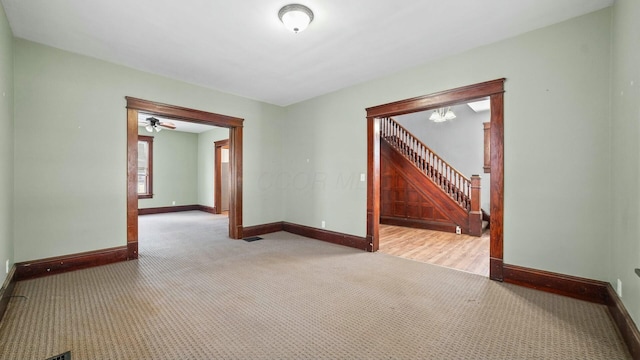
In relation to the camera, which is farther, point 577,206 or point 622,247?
point 577,206

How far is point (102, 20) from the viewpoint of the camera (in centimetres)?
262

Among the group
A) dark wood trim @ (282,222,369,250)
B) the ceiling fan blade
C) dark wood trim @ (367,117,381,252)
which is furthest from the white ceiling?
the ceiling fan blade

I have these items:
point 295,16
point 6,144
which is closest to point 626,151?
point 295,16

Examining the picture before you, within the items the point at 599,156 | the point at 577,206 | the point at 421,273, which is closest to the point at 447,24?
the point at 599,156

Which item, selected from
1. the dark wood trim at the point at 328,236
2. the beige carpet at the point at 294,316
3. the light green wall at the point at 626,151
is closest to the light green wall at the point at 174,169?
the dark wood trim at the point at 328,236

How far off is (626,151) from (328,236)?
373cm

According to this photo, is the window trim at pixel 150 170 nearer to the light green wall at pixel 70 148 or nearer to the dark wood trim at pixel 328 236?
the light green wall at pixel 70 148

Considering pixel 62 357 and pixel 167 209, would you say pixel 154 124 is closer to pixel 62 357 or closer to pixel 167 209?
pixel 167 209

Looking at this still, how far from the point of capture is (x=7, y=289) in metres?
2.41

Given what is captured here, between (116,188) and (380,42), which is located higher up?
(380,42)

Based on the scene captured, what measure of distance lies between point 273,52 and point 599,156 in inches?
138

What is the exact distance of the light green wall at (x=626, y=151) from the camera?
5.85 ft

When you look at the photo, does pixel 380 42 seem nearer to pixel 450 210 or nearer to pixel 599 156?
pixel 599 156

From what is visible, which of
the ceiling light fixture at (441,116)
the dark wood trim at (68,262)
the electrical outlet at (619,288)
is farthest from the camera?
the ceiling light fixture at (441,116)
